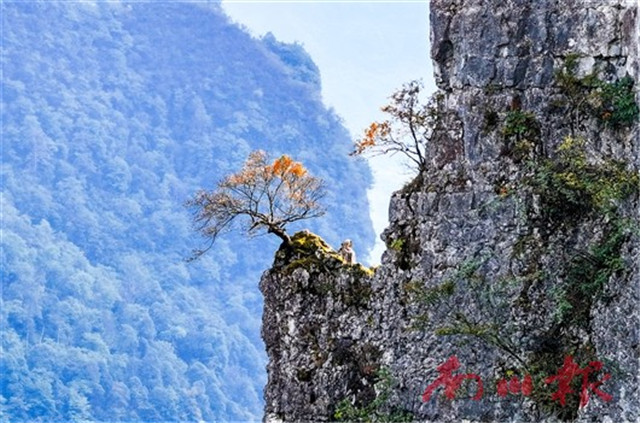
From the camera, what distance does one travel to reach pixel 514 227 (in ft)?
40.4

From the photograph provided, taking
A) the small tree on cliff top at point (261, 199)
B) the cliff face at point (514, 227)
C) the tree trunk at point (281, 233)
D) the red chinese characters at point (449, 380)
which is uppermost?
the small tree on cliff top at point (261, 199)

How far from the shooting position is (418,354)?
505 inches

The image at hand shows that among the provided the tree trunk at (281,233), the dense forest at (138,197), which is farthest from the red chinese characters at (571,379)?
the dense forest at (138,197)

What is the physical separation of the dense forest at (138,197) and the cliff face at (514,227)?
1797 centimetres

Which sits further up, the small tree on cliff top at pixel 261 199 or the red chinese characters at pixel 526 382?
the small tree on cliff top at pixel 261 199

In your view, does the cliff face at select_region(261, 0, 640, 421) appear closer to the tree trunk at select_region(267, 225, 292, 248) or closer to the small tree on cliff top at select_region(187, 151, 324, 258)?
the tree trunk at select_region(267, 225, 292, 248)

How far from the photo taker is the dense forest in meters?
30.9

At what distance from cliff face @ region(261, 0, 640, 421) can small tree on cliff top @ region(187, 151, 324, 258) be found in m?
1.43

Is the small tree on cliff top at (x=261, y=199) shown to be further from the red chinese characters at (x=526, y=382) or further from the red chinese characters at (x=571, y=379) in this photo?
the red chinese characters at (x=571, y=379)

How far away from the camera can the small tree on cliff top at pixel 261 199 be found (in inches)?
560

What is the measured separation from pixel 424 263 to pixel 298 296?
1636 millimetres

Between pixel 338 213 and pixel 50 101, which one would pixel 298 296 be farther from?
pixel 50 101

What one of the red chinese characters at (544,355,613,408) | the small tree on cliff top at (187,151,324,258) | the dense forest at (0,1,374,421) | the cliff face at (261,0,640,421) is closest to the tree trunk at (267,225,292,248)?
the small tree on cliff top at (187,151,324,258)

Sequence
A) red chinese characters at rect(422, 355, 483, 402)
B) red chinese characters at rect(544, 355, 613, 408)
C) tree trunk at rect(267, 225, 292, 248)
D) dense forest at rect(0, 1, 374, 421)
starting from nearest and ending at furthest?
red chinese characters at rect(544, 355, 613, 408), red chinese characters at rect(422, 355, 483, 402), tree trunk at rect(267, 225, 292, 248), dense forest at rect(0, 1, 374, 421)
